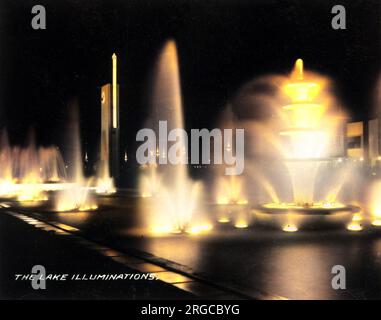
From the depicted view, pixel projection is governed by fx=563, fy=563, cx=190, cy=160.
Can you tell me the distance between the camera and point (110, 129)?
1663 inches

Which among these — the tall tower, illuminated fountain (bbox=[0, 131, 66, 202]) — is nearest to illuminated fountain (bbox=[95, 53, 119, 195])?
the tall tower

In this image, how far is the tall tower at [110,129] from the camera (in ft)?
137

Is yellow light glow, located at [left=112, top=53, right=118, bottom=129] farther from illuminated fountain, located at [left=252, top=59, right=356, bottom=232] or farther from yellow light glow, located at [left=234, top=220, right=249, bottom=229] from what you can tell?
yellow light glow, located at [left=234, top=220, right=249, bottom=229]

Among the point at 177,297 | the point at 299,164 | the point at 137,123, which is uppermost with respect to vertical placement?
the point at 137,123

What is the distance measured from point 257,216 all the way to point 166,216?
4.20m

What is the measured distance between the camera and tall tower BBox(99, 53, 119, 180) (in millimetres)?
41781

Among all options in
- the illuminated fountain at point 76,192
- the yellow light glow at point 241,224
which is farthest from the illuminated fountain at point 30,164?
the yellow light glow at point 241,224

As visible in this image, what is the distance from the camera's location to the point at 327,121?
78.9 meters

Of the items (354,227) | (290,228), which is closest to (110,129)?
(290,228)
